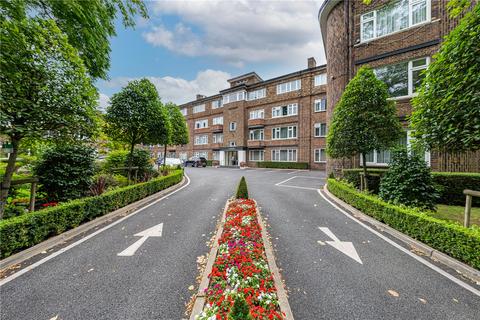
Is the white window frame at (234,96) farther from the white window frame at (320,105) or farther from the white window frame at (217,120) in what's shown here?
the white window frame at (320,105)

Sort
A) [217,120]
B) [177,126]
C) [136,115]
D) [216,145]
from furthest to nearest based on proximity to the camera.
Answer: [217,120]
[216,145]
[177,126]
[136,115]

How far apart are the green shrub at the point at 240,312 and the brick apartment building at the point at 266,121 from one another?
79.3ft

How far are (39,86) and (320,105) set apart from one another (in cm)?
2570

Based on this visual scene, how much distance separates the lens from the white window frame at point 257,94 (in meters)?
29.2

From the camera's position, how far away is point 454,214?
251 inches

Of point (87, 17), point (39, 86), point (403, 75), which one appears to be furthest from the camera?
point (403, 75)

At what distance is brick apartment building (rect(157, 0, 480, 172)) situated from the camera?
1003 cm

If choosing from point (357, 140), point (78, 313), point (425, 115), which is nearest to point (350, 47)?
point (357, 140)

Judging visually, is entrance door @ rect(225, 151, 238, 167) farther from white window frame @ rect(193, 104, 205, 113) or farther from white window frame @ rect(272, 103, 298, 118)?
white window frame @ rect(193, 104, 205, 113)

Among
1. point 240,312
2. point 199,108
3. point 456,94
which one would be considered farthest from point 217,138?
point 240,312

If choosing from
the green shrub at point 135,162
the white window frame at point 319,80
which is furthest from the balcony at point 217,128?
the green shrub at point 135,162

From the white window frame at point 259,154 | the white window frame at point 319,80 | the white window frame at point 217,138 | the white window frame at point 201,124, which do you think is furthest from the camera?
the white window frame at point 201,124

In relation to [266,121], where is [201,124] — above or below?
above

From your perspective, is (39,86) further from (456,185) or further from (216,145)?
(216,145)
